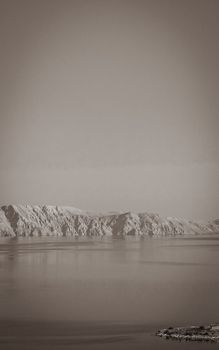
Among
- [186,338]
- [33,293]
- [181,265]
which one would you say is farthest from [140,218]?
[186,338]

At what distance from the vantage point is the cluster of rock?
52.6 ft

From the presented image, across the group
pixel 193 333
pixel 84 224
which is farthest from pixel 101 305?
pixel 84 224

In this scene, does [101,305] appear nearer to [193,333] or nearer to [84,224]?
[193,333]

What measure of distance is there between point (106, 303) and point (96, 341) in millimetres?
6472

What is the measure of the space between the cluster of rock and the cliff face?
109 metres

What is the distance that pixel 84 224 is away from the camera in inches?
5349

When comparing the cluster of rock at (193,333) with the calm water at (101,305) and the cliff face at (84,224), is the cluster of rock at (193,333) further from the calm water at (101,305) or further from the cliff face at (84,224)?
the cliff face at (84,224)

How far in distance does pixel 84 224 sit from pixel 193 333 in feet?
393

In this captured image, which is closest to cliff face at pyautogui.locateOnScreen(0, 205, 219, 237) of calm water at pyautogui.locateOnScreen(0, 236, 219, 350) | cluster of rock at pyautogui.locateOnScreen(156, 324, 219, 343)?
calm water at pyautogui.locateOnScreen(0, 236, 219, 350)

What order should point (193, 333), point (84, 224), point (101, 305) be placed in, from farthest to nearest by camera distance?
point (84, 224), point (101, 305), point (193, 333)

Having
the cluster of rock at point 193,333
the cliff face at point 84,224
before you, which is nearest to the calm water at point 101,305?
the cluster of rock at point 193,333

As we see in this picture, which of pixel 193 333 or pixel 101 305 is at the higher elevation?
pixel 101 305

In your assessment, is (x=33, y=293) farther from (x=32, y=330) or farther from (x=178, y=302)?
(x=32, y=330)

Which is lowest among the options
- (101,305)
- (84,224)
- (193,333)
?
(193,333)
